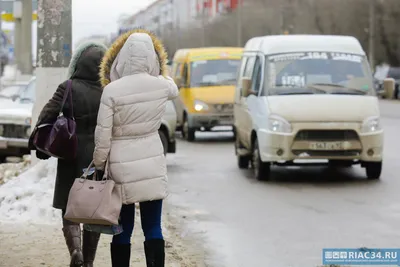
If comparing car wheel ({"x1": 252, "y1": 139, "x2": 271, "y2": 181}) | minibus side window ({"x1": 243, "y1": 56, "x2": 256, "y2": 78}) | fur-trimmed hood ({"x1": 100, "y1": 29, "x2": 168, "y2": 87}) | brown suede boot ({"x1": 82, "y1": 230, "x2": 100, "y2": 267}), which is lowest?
car wheel ({"x1": 252, "y1": 139, "x2": 271, "y2": 181})

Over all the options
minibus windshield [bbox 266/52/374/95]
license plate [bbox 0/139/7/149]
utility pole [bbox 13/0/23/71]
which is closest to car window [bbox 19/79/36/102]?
license plate [bbox 0/139/7/149]

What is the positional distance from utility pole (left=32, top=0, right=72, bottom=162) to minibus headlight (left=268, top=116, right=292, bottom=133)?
9.69ft

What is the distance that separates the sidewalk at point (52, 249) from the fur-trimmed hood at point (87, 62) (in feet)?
5.04

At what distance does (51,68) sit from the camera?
11.2 metres

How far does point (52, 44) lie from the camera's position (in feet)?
36.5

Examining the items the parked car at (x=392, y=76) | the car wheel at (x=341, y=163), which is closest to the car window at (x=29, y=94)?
the car wheel at (x=341, y=163)

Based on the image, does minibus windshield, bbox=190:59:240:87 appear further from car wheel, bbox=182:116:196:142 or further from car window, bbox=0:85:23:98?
car window, bbox=0:85:23:98

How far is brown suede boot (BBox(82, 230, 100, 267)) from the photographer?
252 inches

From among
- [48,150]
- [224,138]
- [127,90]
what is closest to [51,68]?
[48,150]

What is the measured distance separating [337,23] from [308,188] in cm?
6021

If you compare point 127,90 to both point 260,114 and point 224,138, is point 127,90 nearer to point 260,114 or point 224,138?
point 260,114

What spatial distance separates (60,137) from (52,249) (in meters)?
1.83

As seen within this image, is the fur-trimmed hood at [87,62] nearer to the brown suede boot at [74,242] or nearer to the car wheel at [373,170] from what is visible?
the brown suede boot at [74,242]

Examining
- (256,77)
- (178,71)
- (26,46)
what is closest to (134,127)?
(256,77)
